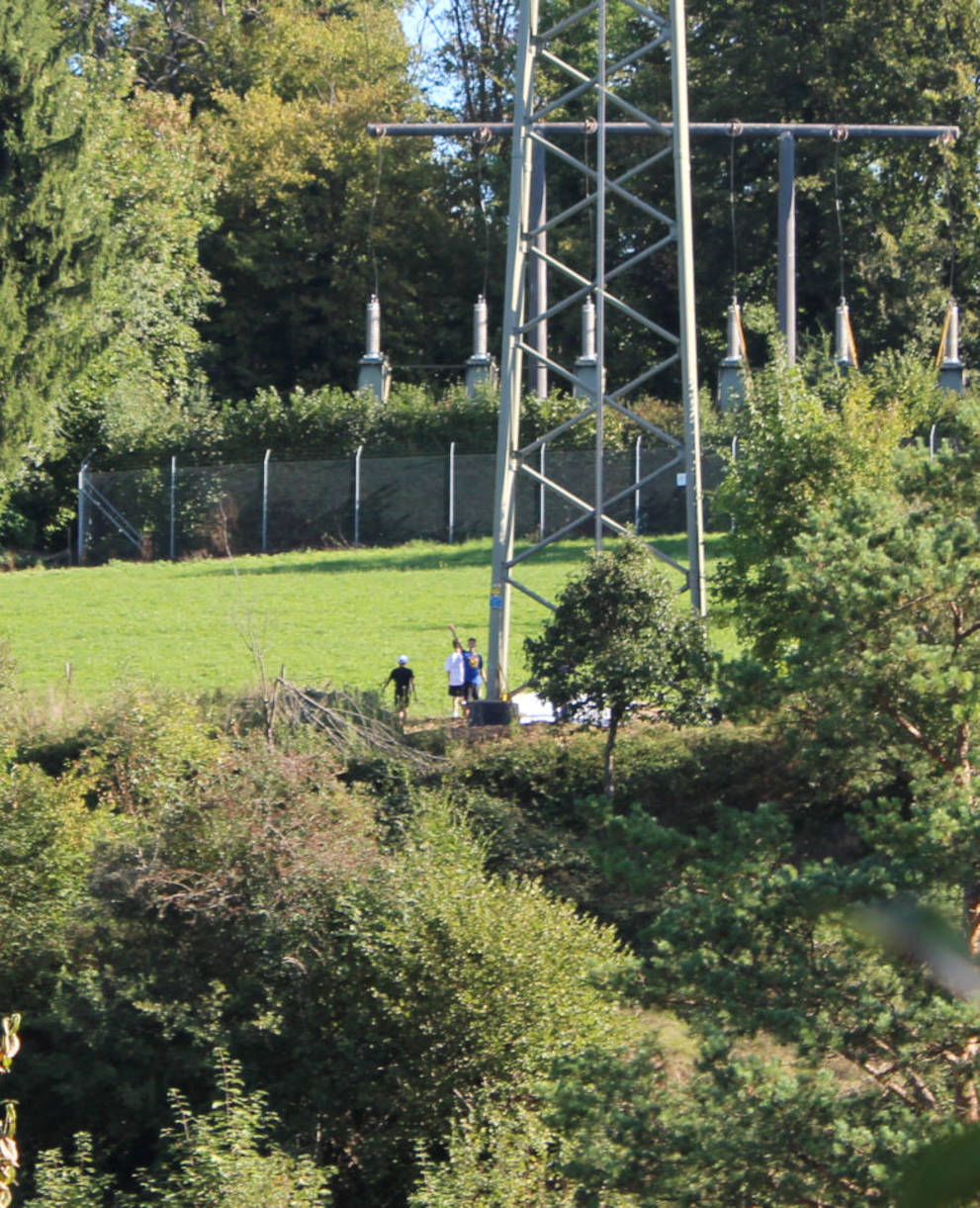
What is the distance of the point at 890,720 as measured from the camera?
12.8m

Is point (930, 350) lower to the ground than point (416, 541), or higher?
higher

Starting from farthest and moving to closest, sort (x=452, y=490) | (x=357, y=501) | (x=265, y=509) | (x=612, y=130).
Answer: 1. (x=265, y=509)
2. (x=357, y=501)
3. (x=452, y=490)
4. (x=612, y=130)

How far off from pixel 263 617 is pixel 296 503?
784 centimetres

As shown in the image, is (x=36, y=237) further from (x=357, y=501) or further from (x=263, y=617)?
(x=357, y=501)

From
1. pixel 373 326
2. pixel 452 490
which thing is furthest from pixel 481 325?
pixel 452 490

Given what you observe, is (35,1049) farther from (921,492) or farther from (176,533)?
(176,533)

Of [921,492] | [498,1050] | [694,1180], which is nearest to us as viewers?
[694,1180]

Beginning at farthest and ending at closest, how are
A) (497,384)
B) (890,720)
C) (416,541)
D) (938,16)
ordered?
(938,16), (497,384), (416,541), (890,720)

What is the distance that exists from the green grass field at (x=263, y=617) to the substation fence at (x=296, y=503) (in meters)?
0.80

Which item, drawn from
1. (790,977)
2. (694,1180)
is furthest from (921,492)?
(694,1180)

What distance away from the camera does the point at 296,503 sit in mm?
36219

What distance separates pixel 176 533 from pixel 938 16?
2391cm

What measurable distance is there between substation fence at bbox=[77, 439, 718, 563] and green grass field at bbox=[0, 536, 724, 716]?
Result: 0.80 metres

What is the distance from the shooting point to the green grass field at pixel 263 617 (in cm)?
2503
